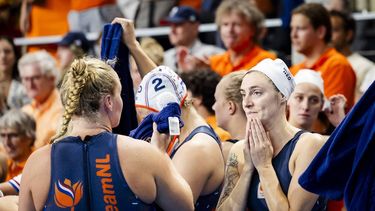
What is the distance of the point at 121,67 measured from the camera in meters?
5.89

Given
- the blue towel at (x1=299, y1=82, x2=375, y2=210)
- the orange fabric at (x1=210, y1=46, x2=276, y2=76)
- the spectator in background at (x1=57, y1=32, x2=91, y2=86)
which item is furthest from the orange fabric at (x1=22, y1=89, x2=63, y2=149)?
the blue towel at (x1=299, y1=82, x2=375, y2=210)

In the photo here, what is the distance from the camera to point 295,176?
516 centimetres

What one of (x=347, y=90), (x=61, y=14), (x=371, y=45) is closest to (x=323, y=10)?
(x=347, y=90)

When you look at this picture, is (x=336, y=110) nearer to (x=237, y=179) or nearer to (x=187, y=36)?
(x=237, y=179)

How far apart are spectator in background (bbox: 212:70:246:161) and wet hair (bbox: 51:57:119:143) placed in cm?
141

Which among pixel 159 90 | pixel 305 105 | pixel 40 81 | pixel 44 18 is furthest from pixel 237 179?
pixel 44 18

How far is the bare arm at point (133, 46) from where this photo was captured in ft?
19.4

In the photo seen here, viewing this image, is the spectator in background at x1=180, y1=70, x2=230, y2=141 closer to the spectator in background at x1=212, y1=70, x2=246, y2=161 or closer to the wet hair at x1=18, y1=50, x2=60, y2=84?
the spectator in background at x1=212, y1=70, x2=246, y2=161

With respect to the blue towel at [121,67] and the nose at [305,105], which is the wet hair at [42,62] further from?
the blue towel at [121,67]

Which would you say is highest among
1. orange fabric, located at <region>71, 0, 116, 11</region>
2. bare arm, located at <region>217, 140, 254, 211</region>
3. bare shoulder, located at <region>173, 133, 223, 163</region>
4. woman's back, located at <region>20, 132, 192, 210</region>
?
orange fabric, located at <region>71, 0, 116, 11</region>

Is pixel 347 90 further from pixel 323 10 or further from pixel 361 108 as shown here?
pixel 361 108

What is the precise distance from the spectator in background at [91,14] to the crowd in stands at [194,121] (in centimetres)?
124

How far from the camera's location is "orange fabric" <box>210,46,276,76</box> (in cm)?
851

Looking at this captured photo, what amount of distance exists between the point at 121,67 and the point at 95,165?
138cm
